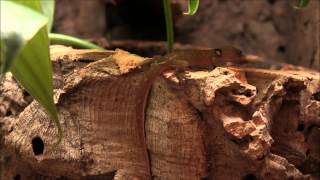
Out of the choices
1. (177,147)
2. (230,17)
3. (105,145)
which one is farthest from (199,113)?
(230,17)

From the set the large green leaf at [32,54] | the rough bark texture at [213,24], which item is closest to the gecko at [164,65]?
the large green leaf at [32,54]

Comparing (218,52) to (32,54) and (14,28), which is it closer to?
(32,54)

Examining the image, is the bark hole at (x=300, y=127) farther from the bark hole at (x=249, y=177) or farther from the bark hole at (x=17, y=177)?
the bark hole at (x=17, y=177)

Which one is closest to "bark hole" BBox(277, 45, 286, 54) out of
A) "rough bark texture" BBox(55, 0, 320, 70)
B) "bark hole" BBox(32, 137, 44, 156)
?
"rough bark texture" BBox(55, 0, 320, 70)

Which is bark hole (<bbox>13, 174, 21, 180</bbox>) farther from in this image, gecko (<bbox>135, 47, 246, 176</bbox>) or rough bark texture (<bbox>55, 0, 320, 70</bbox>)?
rough bark texture (<bbox>55, 0, 320, 70</bbox>)

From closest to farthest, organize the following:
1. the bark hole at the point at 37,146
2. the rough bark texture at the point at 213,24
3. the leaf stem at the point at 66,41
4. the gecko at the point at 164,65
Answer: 1. the gecko at the point at 164,65
2. the bark hole at the point at 37,146
3. the leaf stem at the point at 66,41
4. the rough bark texture at the point at 213,24

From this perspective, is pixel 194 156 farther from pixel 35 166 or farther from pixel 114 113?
pixel 35 166
